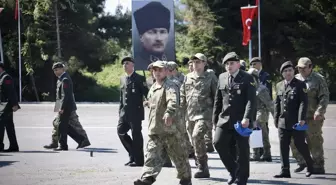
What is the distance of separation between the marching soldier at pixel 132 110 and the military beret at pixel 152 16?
2141cm

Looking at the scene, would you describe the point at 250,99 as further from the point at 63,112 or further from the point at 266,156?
the point at 63,112

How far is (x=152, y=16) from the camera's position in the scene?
32125mm

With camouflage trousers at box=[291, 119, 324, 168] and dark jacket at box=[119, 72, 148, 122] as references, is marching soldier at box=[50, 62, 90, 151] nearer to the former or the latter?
dark jacket at box=[119, 72, 148, 122]

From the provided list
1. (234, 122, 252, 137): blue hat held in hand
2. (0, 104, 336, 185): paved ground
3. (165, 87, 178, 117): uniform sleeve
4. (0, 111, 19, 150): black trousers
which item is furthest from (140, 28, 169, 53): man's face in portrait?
(234, 122, 252, 137): blue hat held in hand

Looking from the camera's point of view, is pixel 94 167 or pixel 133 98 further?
pixel 133 98

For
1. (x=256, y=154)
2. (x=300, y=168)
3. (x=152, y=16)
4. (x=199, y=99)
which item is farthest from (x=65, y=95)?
(x=152, y=16)

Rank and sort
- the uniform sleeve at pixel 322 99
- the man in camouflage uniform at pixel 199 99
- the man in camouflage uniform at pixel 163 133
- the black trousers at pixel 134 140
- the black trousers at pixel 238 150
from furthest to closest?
the black trousers at pixel 134 140, the uniform sleeve at pixel 322 99, the man in camouflage uniform at pixel 199 99, the black trousers at pixel 238 150, the man in camouflage uniform at pixel 163 133

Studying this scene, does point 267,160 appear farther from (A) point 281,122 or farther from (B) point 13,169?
(B) point 13,169

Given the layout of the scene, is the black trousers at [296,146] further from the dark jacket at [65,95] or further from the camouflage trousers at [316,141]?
the dark jacket at [65,95]

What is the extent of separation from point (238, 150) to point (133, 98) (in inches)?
Answer: 118

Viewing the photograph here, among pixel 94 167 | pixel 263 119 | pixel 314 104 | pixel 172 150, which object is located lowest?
pixel 94 167

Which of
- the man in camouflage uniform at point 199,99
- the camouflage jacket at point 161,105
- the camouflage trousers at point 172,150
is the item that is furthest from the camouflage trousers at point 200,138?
the camouflage jacket at point 161,105

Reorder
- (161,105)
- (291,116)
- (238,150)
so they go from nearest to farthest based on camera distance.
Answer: (161,105)
(238,150)
(291,116)

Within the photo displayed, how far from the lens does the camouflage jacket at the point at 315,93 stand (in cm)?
956
